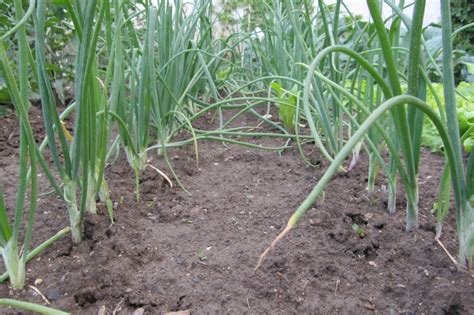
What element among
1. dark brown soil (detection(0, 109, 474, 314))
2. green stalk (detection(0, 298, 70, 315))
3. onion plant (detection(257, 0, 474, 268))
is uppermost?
onion plant (detection(257, 0, 474, 268))

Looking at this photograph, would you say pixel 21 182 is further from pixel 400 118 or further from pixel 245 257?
pixel 400 118

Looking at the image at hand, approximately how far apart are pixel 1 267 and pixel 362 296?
0.59 meters

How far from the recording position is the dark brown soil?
2.25 ft

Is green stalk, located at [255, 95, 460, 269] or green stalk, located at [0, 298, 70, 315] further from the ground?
green stalk, located at [255, 95, 460, 269]

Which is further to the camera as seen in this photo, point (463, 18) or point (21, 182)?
point (463, 18)

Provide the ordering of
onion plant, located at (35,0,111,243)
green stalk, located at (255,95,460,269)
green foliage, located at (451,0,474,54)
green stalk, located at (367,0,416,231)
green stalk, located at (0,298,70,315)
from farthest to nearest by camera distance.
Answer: green foliage, located at (451,0,474,54) → onion plant, located at (35,0,111,243) → green stalk, located at (367,0,416,231) → green stalk, located at (0,298,70,315) → green stalk, located at (255,95,460,269)

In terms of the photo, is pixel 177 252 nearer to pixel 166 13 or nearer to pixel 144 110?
pixel 144 110

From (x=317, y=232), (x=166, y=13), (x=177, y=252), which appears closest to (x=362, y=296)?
(x=317, y=232)

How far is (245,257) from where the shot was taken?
80cm

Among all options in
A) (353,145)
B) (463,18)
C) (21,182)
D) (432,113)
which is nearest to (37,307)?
(21,182)

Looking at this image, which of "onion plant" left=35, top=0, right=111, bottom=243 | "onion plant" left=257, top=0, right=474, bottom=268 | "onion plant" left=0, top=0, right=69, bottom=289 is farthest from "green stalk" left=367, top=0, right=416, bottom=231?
"onion plant" left=0, top=0, right=69, bottom=289

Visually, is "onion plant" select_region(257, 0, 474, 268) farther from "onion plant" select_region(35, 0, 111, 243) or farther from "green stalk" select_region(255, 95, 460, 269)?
"onion plant" select_region(35, 0, 111, 243)

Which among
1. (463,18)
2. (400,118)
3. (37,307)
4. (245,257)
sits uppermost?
(463,18)

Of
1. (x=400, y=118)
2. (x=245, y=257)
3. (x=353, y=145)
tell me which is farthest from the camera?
(x=245, y=257)
